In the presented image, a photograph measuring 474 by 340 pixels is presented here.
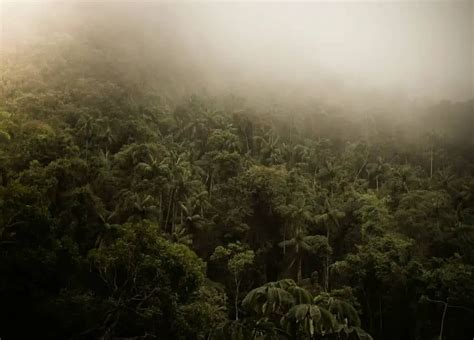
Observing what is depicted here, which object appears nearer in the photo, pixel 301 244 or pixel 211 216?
pixel 301 244

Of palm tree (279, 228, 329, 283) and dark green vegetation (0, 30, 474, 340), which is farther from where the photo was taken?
palm tree (279, 228, 329, 283)

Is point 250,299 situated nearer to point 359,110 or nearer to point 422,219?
point 422,219

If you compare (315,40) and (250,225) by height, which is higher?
(315,40)

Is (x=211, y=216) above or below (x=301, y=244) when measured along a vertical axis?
above

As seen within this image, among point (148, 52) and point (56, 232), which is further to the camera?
point (148, 52)

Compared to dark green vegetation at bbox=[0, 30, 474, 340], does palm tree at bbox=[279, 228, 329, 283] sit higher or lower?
lower

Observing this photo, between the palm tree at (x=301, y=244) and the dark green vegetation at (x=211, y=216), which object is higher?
the dark green vegetation at (x=211, y=216)

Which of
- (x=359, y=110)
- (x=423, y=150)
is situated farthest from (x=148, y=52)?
(x=423, y=150)

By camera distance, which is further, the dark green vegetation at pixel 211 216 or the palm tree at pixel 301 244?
the palm tree at pixel 301 244
